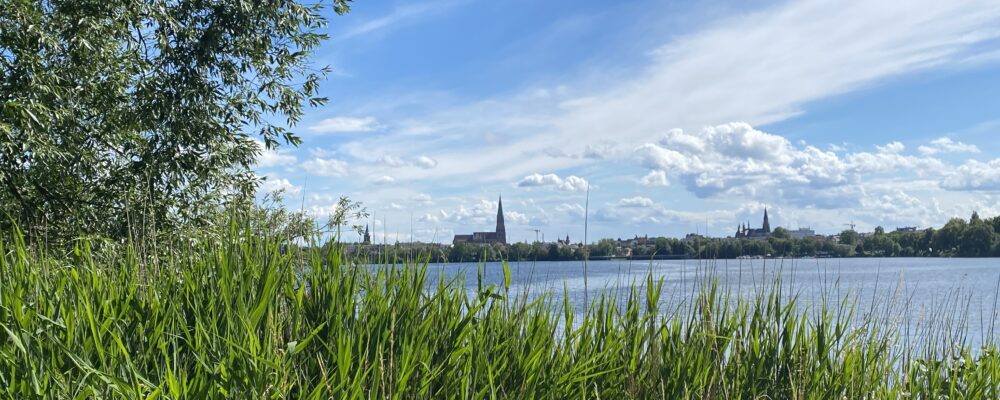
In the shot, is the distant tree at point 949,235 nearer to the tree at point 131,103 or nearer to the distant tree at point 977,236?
the distant tree at point 977,236

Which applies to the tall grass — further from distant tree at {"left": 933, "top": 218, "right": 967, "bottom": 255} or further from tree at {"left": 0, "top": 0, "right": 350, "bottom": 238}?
distant tree at {"left": 933, "top": 218, "right": 967, "bottom": 255}

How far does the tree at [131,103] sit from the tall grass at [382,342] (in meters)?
5.39

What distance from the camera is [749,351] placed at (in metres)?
4.87

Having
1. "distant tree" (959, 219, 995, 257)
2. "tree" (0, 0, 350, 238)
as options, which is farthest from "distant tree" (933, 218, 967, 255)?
"tree" (0, 0, 350, 238)

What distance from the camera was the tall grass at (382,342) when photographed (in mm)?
3455

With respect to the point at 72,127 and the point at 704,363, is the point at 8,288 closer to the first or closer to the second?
the point at 704,363


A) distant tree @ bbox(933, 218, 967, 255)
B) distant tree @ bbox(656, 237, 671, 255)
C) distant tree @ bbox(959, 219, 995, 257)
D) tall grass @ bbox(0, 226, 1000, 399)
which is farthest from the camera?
distant tree @ bbox(959, 219, 995, 257)

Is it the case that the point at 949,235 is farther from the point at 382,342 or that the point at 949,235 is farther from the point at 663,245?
the point at 382,342

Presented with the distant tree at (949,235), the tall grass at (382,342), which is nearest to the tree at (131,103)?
the tall grass at (382,342)

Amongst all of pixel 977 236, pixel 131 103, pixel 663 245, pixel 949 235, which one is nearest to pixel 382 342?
pixel 663 245

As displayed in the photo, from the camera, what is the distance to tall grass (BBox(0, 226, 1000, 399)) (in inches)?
136

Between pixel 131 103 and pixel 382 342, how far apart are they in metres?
9.11

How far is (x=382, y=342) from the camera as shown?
12.6 ft

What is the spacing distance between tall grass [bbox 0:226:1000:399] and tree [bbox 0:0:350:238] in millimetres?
5392
